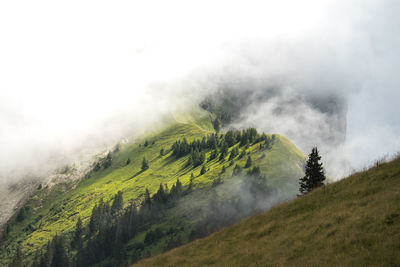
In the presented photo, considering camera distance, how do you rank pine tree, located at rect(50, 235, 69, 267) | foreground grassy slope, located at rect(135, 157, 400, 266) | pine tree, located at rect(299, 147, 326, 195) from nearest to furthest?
foreground grassy slope, located at rect(135, 157, 400, 266) → pine tree, located at rect(299, 147, 326, 195) → pine tree, located at rect(50, 235, 69, 267)

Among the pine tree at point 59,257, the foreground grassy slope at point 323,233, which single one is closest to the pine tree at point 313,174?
the foreground grassy slope at point 323,233

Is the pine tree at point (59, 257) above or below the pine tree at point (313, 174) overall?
below

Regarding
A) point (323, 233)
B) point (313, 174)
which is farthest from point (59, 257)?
point (323, 233)

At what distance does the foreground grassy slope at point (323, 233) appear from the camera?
1677 cm

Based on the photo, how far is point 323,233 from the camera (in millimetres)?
20703

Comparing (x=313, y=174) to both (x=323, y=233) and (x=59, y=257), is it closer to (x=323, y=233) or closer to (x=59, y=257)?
(x=323, y=233)

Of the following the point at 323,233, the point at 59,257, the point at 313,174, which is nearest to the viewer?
the point at 323,233

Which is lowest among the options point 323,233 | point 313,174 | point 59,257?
point 59,257

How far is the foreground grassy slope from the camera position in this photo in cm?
1677

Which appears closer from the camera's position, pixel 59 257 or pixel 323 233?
pixel 323 233

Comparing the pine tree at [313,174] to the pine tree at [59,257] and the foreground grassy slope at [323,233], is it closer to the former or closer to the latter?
the foreground grassy slope at [323,233]

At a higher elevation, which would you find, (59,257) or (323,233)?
(323,233)

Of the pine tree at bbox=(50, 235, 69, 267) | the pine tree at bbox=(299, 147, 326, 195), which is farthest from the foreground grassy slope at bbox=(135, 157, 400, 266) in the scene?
the pine tree at bbox=(50, 235, 69, 267)

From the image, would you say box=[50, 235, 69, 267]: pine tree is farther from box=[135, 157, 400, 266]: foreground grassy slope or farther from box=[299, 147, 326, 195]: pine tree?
box=[135, 157, 400, 266]: foreground grassy slope
